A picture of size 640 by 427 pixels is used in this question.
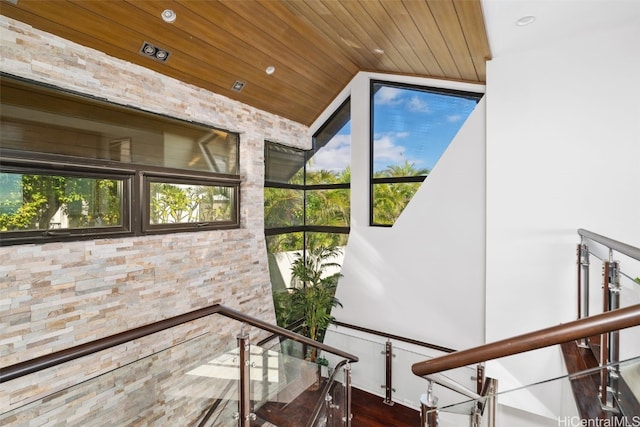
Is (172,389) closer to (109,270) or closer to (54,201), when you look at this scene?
(109,270)

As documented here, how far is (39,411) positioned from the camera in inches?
68.0

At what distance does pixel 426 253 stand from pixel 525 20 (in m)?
2.71

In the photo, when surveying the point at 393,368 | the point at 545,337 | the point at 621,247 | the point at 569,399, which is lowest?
the point at 393,368

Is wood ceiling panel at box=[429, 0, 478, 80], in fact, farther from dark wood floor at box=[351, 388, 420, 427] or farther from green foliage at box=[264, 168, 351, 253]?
dark wood floor at box=[351, 388, 420, 427]

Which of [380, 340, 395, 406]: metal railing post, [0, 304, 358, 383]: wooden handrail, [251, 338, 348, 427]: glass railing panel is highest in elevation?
[0, 304, 358, 383]: wooden handrail

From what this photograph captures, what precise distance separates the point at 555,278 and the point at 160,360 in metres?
3.62

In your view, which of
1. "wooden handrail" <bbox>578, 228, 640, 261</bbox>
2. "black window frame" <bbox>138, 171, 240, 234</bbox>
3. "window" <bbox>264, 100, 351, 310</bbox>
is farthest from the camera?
"window" <bbox>264, 100, 351, 310</bbox>

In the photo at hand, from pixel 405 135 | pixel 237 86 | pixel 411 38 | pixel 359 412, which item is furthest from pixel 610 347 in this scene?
pixel 237 86

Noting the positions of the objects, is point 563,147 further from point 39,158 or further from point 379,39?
point 39,158

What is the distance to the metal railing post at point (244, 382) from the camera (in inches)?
88.7

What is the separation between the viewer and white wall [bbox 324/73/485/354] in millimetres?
3930

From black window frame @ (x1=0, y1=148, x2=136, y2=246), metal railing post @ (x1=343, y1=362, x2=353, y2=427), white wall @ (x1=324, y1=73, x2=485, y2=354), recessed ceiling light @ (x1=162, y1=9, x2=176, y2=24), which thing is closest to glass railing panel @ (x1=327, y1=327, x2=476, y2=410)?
white wall @ (x1=324, y1=73, x2=485, y2=354)

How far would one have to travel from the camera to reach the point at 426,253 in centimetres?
429

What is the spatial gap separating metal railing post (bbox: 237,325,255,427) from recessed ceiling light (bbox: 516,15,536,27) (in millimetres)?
3372
